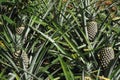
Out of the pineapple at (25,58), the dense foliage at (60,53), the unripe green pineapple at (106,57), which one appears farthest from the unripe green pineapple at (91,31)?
the pineapple at (25,58)

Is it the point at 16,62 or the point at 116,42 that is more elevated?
the point at 16,62

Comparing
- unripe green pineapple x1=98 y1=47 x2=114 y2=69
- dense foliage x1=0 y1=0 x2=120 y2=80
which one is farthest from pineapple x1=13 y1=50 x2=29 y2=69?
unripe green pineapple x1=98 y1=47 x2=114 y2=69

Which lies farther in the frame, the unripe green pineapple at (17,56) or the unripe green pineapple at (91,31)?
the unripe green pineapple at (91,31)

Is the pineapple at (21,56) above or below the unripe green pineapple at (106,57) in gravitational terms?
above

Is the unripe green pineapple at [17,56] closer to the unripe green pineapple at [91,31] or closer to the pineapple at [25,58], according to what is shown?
the pineapple at [25,58]

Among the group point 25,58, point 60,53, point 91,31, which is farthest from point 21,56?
point 91,31

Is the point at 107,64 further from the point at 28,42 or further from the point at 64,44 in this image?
the point at 28,42

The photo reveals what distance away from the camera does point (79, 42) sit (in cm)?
268

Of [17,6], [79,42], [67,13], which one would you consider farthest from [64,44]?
[17,6]

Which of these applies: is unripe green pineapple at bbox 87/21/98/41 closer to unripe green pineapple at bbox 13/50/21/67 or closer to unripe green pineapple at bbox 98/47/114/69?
unripe green pineapple at bbox 98/47/114/69

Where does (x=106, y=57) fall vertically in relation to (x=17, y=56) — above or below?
below

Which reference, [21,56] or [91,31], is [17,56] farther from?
[91,31]

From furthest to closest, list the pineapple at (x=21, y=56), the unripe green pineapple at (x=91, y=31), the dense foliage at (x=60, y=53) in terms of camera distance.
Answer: the unripe green pineapple at (x=91, y=31)
the pineapple at (x=21, y=56)
the dense foliage at (x=60, y=53)

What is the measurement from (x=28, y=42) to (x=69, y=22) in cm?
39
